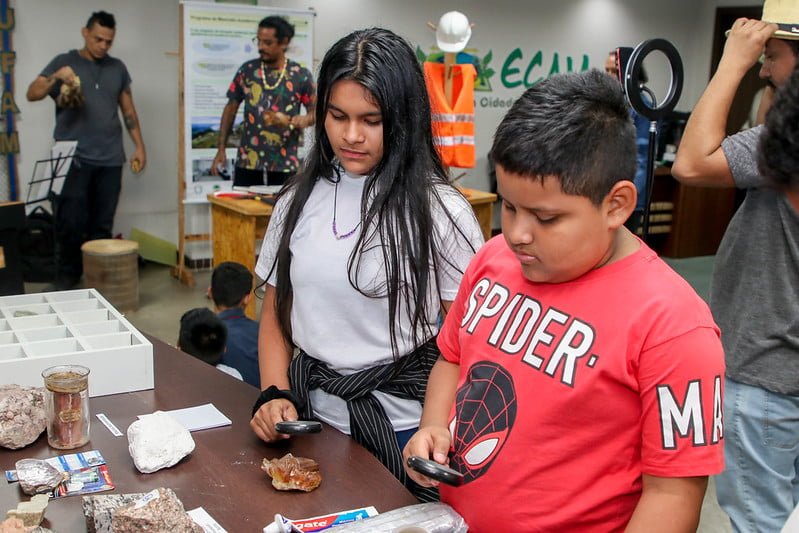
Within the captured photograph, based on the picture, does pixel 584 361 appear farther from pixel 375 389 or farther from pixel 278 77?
pixel 278 77

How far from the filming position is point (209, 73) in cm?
596

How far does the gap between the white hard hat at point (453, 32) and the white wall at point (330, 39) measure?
1.18 m

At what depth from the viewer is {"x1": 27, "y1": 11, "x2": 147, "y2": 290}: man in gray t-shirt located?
18.1 feet

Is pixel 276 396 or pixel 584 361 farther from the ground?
pixel 584 361

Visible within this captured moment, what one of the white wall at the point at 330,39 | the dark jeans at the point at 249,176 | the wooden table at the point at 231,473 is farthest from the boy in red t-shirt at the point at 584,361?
the white wall at the point at 330,39

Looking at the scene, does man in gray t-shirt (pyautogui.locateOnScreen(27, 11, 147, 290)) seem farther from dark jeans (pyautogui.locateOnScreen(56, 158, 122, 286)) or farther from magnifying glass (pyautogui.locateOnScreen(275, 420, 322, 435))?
magnifying glass (pyautogui.locateOnScreen(275, 420, 322, 435))

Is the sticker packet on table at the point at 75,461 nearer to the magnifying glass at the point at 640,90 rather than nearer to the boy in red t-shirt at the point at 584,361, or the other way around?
the boy in red t-shirt at the point at 584,361

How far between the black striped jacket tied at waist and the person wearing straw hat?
72 cm

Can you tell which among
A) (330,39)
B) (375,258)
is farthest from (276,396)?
(330,39)

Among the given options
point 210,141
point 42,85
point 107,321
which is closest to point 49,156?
point 42,85

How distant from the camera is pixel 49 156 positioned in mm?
5977

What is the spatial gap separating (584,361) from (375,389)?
0.55 meters

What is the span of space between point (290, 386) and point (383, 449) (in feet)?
0.80

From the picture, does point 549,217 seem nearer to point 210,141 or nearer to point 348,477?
point 348,477
